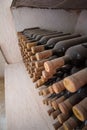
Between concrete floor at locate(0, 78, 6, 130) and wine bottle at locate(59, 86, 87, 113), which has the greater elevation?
wine bottle at locate(59, 86, 87, 113)

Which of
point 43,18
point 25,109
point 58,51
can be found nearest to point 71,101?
point 58,51

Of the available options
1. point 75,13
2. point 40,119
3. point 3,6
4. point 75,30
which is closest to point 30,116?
point 40,119

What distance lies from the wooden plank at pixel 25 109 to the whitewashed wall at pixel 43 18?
558 mm

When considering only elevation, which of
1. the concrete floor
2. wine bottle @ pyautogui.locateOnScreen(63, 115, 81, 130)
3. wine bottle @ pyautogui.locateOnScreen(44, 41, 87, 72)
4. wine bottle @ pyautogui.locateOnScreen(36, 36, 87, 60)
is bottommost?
the concrete floor

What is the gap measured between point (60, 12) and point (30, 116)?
0.97 meters

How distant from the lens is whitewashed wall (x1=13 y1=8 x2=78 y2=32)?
4.87 ft

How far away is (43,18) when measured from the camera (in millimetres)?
1633

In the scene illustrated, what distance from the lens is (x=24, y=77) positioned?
1.36 m

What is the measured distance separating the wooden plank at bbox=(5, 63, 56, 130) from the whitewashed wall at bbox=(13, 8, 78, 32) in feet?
1.83

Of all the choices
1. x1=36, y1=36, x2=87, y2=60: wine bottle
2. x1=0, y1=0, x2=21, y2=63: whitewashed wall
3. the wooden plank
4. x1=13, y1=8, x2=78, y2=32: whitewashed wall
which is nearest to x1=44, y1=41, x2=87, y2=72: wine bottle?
x1=36, y1=36, x2=87, y2=60: wine bottle

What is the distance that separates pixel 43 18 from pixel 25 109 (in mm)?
977

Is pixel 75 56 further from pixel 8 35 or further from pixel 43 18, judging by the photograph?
pixel 8 35

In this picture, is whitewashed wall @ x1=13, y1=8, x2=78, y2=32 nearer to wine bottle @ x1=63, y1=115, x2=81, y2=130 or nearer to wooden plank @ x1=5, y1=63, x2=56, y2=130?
wooden plank @ x1=5, y1=63, x2=56, y2=130

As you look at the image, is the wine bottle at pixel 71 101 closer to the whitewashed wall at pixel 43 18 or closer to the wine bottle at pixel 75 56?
the wine bottle at pixel 75 56
